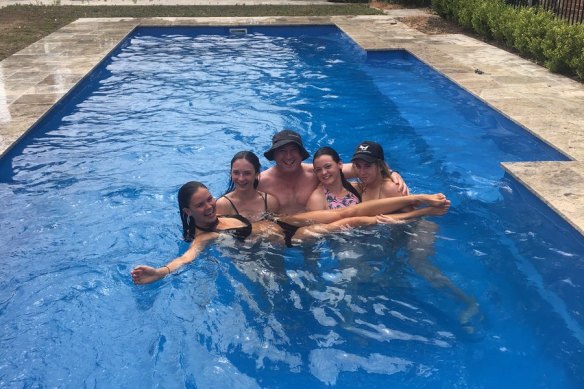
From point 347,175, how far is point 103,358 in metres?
2.71

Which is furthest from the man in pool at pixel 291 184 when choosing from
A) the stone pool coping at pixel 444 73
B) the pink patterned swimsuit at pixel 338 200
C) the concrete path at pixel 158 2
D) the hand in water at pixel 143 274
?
the concrete path at pixel 158 2

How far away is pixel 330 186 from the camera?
5.03 m

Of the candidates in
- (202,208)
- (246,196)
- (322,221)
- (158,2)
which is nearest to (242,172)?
(246,196)

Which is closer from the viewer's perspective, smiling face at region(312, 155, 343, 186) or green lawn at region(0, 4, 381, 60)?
smiling face at region(312, 155, 343, 186)

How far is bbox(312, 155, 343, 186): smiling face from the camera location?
189 inches

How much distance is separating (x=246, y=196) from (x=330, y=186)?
73cm

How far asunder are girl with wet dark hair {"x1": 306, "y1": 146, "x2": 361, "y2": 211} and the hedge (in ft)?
21.0

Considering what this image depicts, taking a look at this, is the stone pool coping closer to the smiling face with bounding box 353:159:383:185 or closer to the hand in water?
the smiling face with bounding box 353:159:383:185

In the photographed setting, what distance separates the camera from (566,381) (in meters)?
3.86

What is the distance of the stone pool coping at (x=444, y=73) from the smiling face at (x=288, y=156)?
2.44 metres

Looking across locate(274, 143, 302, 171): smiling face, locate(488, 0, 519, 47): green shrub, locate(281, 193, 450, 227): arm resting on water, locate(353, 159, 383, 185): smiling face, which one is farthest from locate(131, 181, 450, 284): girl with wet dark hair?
locate(488, 0, 519, 47): green shrub

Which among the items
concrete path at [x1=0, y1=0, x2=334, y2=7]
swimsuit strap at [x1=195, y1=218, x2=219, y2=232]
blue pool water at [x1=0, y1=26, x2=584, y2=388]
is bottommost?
blue pool water at [x1=0, y1=26, x2=584, y2=388]

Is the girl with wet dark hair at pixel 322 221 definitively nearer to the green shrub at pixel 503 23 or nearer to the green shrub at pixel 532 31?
the green shrub at pixel 532 31

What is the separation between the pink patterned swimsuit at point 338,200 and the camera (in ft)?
16.6
